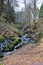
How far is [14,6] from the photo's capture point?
93.7 feet

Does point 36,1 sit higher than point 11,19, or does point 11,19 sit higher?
point 36,1

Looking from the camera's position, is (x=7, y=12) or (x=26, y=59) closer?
(x=26, y=59)

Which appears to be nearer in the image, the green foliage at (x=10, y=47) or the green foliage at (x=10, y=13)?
the green foliage at (x=10, y=47)

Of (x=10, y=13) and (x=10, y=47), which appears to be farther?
(x=10, y=13)

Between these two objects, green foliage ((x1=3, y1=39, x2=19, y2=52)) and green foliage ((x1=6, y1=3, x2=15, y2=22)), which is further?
green foliage ((x1=6, y1=3, x2=15, y2=22))

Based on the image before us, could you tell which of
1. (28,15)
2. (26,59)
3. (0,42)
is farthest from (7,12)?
(26,59)

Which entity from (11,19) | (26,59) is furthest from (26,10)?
(26,59)

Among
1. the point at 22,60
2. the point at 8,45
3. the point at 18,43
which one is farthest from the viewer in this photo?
the point at 18,43

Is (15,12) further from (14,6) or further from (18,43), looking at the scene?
(18,43)

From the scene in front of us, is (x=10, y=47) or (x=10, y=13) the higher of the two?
(x=10, y=47)

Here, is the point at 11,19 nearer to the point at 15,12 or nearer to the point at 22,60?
the point at 15,12

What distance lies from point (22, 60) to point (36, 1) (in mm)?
18004

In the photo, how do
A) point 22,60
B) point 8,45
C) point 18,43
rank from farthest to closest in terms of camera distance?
point 18,43, point 8,45, point 22,60

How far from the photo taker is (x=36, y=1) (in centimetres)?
2653
